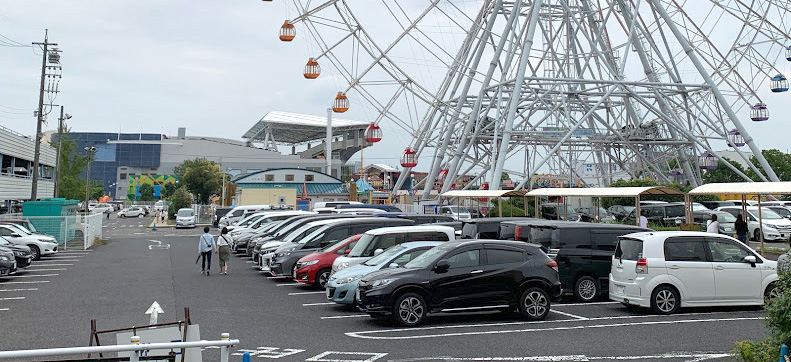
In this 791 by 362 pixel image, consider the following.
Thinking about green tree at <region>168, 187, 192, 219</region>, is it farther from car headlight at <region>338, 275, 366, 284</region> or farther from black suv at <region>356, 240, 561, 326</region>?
black suv at <region>356, 240, 561, 326</region>

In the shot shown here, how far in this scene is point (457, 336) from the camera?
11.1 metres

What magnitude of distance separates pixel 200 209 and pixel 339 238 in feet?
162

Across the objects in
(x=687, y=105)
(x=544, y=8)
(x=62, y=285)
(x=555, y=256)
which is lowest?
(x=62, y=285)

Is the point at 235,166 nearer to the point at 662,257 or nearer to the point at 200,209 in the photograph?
the point at 200,209

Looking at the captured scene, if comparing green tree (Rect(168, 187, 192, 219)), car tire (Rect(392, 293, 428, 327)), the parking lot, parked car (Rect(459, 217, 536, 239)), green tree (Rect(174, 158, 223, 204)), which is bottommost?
the parking lot

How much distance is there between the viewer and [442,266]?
1228cm

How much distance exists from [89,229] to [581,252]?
84.2 ft

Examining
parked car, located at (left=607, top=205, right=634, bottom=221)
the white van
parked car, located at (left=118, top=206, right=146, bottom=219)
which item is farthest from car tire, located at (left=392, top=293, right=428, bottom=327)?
parked car, located at (left=118, top=206, right=146, bottom=219)

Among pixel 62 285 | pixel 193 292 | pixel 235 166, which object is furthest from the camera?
pixel 235 166

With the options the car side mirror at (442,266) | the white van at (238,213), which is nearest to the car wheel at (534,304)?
the car side mirror at (442,266)

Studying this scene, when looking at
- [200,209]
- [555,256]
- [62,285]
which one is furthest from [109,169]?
[555,256]

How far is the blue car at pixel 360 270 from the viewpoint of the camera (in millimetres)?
13634

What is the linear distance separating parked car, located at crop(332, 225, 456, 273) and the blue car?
1478mm

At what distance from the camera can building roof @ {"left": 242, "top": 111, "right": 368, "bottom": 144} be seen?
124 meters
